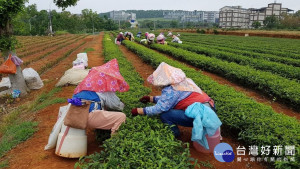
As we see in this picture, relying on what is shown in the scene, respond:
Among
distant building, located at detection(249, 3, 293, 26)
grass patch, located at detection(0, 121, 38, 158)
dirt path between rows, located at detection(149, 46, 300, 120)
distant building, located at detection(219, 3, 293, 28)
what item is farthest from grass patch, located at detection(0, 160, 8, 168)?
distant building, located at detection(249, 3, 293, 26)

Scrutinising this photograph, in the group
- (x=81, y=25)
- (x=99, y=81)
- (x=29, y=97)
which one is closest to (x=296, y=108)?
(x=99, y=81)

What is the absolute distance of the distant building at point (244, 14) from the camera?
93000 millimetres

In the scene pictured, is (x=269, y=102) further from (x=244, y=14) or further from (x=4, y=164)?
(x=244, y=14)

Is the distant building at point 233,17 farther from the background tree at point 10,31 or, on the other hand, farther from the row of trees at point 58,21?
the background tree at point 10,31

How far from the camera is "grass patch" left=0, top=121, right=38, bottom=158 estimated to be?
411 cm

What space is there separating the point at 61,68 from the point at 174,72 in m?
9.58

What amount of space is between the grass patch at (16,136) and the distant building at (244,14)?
3891 inches

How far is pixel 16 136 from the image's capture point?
4.40m

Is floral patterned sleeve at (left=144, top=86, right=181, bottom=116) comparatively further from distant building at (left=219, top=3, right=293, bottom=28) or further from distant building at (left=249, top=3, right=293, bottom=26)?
distant building at (left=249, top=3, right=293, bottom=26)

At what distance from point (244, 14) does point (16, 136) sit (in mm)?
111204

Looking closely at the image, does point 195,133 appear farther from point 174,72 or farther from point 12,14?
point 12,14

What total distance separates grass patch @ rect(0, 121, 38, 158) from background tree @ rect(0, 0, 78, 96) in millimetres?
2925

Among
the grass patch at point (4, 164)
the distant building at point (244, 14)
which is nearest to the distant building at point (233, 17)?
the distant building at point (244, 14)

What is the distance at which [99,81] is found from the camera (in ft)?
11.8
